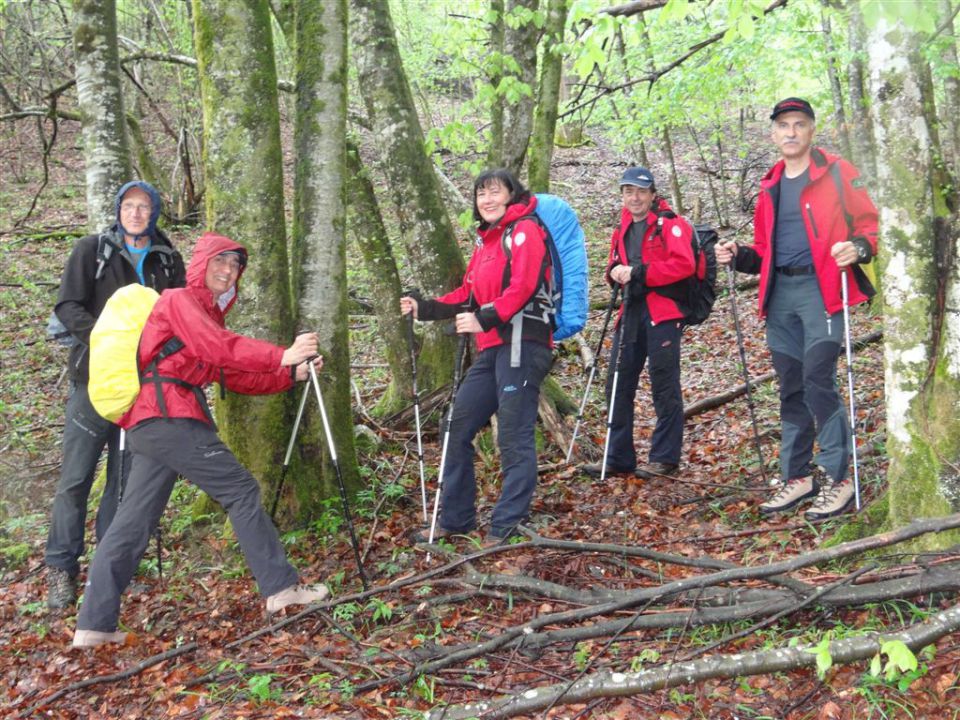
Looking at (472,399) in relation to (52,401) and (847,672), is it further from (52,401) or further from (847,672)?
(52,401)

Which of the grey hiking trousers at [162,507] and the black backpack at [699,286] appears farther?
the black backpack at [699,286]

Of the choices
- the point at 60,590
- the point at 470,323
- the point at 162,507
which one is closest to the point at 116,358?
the point at 162,507

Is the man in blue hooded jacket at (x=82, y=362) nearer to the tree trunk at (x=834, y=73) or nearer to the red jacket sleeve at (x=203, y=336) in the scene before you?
the red jacket sleeve at (x=203, y=336)

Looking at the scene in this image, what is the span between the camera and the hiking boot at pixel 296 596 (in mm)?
4656

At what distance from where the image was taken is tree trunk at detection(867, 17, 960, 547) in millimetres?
3828

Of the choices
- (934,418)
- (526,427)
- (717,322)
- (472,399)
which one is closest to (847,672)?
(934,418)

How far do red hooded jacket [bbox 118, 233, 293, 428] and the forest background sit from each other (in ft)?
2.71

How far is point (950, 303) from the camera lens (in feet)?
12.5

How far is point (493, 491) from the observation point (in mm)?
6574

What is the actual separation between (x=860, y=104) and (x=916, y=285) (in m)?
3.88

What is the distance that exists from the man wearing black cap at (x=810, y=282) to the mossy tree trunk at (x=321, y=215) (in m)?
3.09

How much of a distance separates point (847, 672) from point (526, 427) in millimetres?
2560

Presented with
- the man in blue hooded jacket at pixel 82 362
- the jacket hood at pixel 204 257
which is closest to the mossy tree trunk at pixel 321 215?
the jacket hood at pixel 204 257

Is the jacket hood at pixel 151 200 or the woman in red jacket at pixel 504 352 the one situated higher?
the jacket hood at pixel 151 200
